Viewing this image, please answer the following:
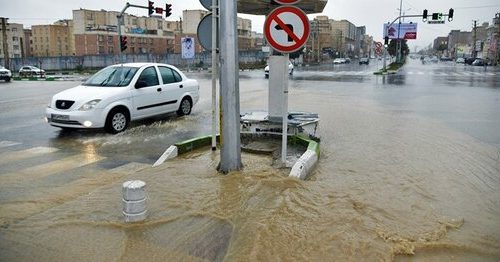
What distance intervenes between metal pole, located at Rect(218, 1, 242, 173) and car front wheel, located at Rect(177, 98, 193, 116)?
6178mm

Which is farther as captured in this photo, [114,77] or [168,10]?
[168,10]

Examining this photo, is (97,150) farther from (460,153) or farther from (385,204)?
(460,153)

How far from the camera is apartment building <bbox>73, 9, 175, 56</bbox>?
3868 inches

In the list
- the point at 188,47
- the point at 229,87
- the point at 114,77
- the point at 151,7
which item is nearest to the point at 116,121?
the point at 114,77

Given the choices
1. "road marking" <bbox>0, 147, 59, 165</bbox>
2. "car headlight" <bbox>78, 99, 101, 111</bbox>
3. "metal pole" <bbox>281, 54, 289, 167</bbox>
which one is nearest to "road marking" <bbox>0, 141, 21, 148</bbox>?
"road marking" <bbox>0, 147, 59, 165</bbox>

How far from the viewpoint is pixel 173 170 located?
253 inches

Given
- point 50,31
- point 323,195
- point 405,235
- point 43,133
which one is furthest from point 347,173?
point 50,31

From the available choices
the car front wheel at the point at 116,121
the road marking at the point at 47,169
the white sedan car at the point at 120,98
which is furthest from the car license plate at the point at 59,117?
the road marking at the point at 47,169

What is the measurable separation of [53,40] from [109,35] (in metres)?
20.1

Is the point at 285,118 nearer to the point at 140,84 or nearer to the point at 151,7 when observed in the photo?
the point at 140,84

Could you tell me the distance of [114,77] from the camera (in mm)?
10383

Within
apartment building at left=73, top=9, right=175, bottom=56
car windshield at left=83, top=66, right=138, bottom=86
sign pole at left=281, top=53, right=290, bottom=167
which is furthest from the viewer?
apartment building at left=73, top=9, right=175, bottom=56

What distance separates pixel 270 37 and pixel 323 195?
2288mm

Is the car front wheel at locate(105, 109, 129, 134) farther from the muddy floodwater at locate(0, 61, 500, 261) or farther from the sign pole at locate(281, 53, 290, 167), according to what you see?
the sign pole at locate(281, 53, 290, 167)
